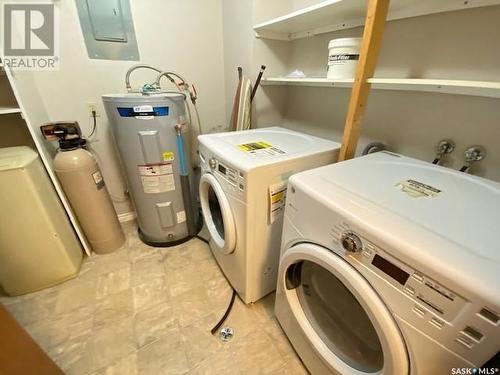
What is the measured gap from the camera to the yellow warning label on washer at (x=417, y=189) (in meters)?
0.68

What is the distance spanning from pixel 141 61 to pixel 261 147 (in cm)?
123

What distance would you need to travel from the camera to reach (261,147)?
1.12m

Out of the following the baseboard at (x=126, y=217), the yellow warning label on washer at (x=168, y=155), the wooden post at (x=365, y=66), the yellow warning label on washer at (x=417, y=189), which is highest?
the wooden post at (x=365, y=66)

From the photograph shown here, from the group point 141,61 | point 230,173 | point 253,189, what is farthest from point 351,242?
point 141,61

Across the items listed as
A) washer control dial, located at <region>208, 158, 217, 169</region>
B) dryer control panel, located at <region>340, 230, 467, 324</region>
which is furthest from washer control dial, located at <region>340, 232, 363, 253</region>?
washer control dial, located at <region>208, 158, 217, 169</region>

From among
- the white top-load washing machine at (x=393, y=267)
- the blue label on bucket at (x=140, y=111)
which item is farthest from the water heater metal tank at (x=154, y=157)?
the white top-load washing machine at (x=393, y=267)

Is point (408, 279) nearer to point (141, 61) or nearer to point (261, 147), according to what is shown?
point (261, 147)

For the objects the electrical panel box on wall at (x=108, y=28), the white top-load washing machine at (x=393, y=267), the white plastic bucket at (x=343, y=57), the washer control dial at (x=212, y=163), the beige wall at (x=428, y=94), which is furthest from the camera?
the electrical panel box on wall at (x=108, y=28)

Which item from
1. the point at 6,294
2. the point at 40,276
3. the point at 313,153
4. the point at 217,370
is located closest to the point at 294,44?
the point at 313,153

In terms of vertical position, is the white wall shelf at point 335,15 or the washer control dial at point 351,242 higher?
the white wall shelf at point 335,15

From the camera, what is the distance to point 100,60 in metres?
1.51

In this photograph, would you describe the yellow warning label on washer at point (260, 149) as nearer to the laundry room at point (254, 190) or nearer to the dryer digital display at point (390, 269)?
the laundry room at point (254, 190)

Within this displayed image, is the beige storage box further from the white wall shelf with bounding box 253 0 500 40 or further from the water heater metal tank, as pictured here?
the white wall shelf with bounding box 253 0 500 40

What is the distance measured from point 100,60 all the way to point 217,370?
198 cm
